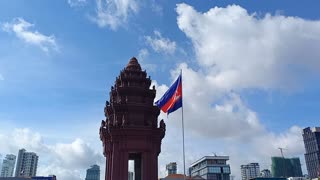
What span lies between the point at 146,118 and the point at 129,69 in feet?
27.8

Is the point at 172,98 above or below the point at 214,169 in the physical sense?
below

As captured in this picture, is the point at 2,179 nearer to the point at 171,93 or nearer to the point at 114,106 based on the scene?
the point at 114,106

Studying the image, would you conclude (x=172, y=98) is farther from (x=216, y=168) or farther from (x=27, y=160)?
(x=27, y=160)

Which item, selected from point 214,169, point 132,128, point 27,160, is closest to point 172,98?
point 132,128

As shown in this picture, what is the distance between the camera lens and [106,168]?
45094 mm

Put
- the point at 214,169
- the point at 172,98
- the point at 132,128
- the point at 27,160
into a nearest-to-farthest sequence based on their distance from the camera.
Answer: the point at 172,98 → the point at 132,128 → the point at 214,169 → the point at 27,160

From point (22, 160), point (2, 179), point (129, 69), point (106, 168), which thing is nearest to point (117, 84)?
point (129, 69)

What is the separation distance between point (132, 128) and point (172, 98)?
9303 millimetres

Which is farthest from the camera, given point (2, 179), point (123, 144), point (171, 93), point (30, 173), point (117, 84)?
point (30, 173)

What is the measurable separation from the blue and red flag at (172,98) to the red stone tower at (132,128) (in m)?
7.80

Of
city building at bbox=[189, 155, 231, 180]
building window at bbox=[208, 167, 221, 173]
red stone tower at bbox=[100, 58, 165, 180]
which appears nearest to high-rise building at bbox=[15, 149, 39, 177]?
city building at bbox=[189, 155, 231, 180]

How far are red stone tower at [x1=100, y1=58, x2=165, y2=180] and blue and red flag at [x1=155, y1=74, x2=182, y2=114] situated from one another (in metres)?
7.80

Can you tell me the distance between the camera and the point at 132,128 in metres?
43.7

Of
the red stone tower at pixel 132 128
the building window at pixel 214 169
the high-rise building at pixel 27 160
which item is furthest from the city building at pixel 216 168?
the red stone tower at pixel 132 128
